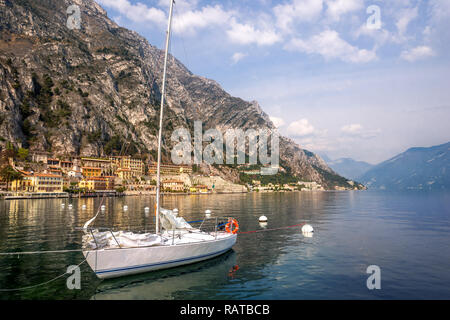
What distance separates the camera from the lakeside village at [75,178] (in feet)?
385

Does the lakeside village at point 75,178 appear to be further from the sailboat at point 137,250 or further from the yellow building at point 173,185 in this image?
the sailboat at point 137,250

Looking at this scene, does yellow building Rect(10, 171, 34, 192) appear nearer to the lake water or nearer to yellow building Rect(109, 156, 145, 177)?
yellow building Rect(109, 156, 145, 177)

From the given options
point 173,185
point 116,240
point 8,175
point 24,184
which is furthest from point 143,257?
point 173,185

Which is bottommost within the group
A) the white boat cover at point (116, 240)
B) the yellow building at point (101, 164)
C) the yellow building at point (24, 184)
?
the white boat cover at point (116, 240)

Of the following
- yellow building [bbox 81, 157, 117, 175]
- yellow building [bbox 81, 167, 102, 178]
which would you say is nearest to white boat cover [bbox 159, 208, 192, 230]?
yellow building [bbox 81, 167, 102, 178]

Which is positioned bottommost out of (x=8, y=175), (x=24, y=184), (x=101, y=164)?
(x=24, y=184)

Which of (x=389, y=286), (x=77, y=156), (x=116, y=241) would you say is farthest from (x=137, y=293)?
(x=77, y=156)

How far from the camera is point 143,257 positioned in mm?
17391

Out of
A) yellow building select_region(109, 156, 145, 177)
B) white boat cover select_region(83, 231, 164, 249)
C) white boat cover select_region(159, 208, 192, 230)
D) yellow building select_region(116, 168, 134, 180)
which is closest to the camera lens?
white boat cover select_region(83, 231, 164, 249)

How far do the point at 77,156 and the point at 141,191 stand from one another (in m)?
49.2

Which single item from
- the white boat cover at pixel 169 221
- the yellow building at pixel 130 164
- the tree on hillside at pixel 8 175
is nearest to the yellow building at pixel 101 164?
the yellow building at pixel 130 164

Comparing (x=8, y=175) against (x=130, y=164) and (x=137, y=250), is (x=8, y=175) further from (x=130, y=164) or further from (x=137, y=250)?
(x=137, y=250)

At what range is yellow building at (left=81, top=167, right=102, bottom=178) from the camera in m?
162

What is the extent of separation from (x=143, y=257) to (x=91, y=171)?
16531 centimetres
